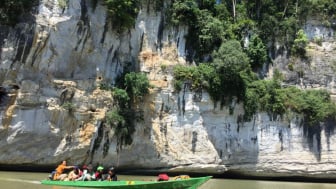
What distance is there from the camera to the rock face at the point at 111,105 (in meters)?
17.3

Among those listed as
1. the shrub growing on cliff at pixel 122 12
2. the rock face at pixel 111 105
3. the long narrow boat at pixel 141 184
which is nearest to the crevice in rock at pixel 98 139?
the rock face at pixel 111 105

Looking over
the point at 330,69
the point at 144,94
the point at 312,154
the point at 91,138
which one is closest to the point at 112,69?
the point at 144,94

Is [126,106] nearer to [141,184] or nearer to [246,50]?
[141,184]

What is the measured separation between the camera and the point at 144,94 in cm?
1944

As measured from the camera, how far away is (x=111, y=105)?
1869 cm

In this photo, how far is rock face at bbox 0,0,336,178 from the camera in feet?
56.9

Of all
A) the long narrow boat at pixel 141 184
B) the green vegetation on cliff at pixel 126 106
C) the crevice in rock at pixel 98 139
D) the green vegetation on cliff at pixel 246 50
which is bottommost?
the long narrow boat at pixel 141 184

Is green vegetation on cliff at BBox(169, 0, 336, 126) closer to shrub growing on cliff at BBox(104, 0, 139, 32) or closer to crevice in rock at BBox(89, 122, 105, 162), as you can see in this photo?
shrub growing on cliff at BBox(104, 0, 139, 32)

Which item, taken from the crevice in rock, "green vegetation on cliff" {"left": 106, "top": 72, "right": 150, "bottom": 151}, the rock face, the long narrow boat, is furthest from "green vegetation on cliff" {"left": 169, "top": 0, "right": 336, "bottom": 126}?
the long narrow boat

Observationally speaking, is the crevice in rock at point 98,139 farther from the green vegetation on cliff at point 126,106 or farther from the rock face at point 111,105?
the green vegetation on cliff at point 126,106

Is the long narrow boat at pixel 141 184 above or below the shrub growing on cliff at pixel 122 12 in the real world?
below

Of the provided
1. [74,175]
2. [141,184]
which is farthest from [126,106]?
[141,184]

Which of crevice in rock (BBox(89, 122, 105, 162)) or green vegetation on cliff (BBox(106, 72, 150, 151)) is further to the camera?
green vegetation on cliff (BBox(106, 72, 150, 151))

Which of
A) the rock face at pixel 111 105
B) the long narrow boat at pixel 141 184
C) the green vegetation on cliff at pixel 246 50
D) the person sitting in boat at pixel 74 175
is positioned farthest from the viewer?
the green vegetation on cliff at pixel 246 50
